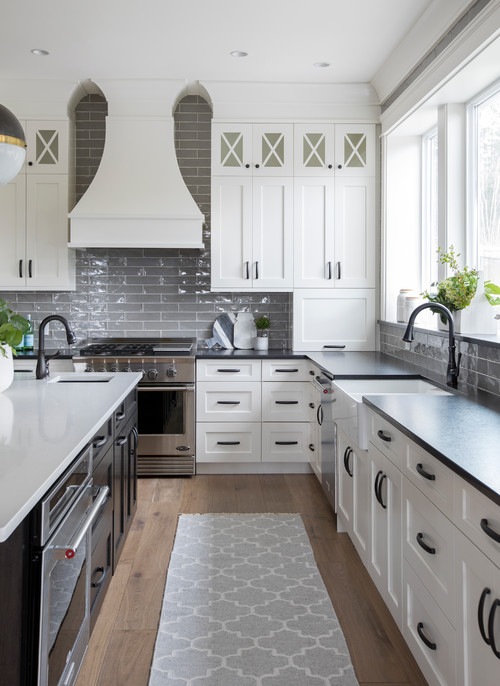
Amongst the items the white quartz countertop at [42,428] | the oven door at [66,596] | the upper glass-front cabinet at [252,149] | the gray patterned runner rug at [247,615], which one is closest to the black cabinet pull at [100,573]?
the oven door at [66,596]

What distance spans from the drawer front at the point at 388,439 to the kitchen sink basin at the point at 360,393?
8cm

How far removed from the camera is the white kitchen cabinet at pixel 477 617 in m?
1.38

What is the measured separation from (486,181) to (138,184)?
2428mm

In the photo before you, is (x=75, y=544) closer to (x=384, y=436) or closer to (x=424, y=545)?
(x=424, y=545)

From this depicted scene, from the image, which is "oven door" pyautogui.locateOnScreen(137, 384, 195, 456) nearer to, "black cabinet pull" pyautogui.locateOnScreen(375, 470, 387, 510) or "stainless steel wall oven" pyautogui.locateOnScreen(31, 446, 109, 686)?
"black cabinet pull" pyautogui.locateOnScreen(375, 470, 387, 510)

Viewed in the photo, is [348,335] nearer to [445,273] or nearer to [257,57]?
[445,273]

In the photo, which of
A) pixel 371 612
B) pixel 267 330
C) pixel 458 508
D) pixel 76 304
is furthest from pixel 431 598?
pixel 76 304

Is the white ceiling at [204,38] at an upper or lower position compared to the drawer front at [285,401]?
upper

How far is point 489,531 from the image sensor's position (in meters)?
1.39

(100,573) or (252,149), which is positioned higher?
(252,149)

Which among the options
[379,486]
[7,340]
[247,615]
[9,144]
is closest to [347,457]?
[379,486]

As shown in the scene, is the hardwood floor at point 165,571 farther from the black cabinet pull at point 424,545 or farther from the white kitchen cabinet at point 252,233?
the white kitchen cabinet at point 252,233

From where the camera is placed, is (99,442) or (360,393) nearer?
(99,442)

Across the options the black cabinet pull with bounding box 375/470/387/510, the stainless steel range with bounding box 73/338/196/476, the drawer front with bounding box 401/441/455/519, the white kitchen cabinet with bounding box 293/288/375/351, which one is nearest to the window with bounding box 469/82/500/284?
the white kitchen cabinet with bounding box 293/288/375/351
